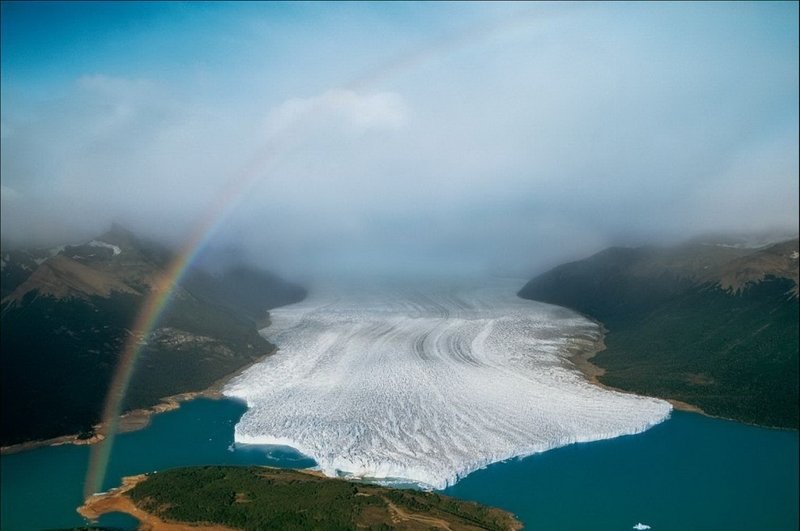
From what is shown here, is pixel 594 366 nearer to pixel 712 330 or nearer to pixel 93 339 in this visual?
pixel 712 330

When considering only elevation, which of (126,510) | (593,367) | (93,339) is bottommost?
(126,510)

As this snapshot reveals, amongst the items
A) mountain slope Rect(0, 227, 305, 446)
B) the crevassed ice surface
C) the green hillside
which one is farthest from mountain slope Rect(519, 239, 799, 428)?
mountain slope Rect(0, 227, 305, 446)

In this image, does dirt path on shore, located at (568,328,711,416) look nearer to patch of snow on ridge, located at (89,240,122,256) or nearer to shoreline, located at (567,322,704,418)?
shoreline, located at (567,322,704,418)

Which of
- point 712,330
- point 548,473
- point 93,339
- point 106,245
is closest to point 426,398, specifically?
point 548,473

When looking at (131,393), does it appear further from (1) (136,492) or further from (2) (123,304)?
(1) (136,492)

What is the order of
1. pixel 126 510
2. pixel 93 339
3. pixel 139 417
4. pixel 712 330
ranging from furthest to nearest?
pixel 712 330 < pixel 93 339 < pixel 139 417 < pixel 126 510
